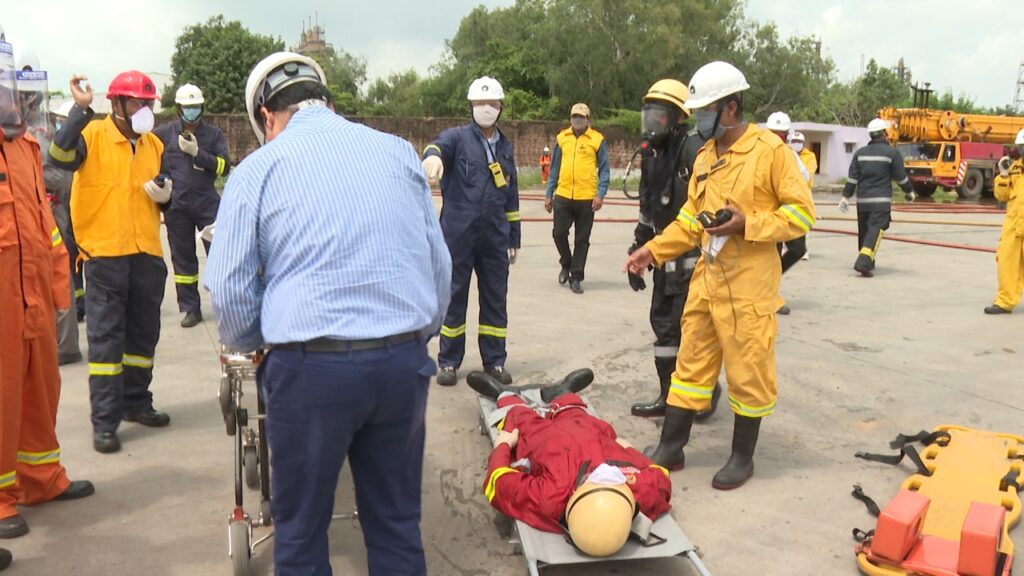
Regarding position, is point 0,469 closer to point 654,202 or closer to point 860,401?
point 654,202

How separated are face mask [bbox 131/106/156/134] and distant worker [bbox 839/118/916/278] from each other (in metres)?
8.96

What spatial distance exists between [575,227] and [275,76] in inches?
284

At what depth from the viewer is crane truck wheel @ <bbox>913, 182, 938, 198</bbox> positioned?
92.9 feet

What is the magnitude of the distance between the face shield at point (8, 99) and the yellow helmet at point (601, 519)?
291cm

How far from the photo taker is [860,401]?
18.9 ft

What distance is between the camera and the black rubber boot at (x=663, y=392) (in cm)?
531

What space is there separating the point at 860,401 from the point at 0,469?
16.9 ft

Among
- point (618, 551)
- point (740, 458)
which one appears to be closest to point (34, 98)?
point (618, 551)

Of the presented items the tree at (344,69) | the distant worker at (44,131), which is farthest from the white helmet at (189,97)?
the tree at (344,69)

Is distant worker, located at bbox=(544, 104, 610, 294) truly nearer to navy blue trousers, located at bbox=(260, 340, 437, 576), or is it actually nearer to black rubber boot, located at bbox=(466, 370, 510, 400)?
black rubber boot, located at bbox=(466, 370, 510, 400)

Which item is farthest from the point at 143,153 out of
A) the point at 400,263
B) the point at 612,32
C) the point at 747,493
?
the point at 612,32

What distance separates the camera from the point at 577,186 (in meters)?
9.63

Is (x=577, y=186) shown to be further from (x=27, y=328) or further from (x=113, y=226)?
(x=27, y=328)

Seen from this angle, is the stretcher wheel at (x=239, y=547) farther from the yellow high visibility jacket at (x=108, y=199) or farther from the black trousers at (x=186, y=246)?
the black trousers at (x=186, y=246)
